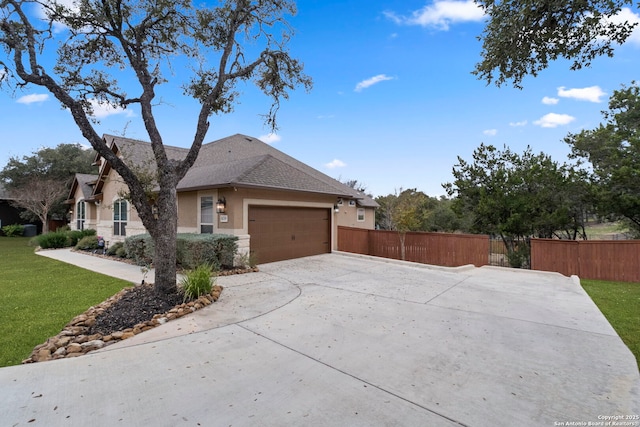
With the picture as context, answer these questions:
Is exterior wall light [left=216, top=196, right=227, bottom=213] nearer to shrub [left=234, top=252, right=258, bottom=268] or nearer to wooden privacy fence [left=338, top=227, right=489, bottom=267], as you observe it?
shrub [left=234, top=252, right=258, bottom=268]

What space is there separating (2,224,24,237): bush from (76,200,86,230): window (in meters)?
8.61

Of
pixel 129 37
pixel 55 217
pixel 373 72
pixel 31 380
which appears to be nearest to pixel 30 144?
pixel 55 217

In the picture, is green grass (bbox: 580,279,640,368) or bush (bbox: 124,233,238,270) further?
bush (bbox: 124,233,238,270)

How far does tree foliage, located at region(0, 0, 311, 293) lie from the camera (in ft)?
19.3

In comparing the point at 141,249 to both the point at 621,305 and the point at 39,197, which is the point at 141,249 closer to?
the point at 621,305

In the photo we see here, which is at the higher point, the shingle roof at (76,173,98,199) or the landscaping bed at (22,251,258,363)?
the shingle roof at (76,173,98,199)

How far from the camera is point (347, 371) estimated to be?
131 inches

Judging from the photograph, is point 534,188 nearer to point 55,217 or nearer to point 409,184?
point 409,184

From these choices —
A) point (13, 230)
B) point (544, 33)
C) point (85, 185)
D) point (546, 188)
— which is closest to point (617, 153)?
point (546, 188)

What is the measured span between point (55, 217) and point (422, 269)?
94.8 feet

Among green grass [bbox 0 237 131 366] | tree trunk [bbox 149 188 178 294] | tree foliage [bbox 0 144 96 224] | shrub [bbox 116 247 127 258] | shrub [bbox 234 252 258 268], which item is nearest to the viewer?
green grass [bbox 0 237 131 366]

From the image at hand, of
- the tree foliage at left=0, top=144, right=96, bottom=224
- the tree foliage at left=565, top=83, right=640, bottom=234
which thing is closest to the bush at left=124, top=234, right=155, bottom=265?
the tree foliage at left=0, top=144, right=96, bottom=224

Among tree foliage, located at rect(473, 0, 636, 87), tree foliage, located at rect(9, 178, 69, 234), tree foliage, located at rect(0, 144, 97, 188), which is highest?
tree foliage, located at rect(0, 144, 97, 188)

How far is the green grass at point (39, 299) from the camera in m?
4.25
